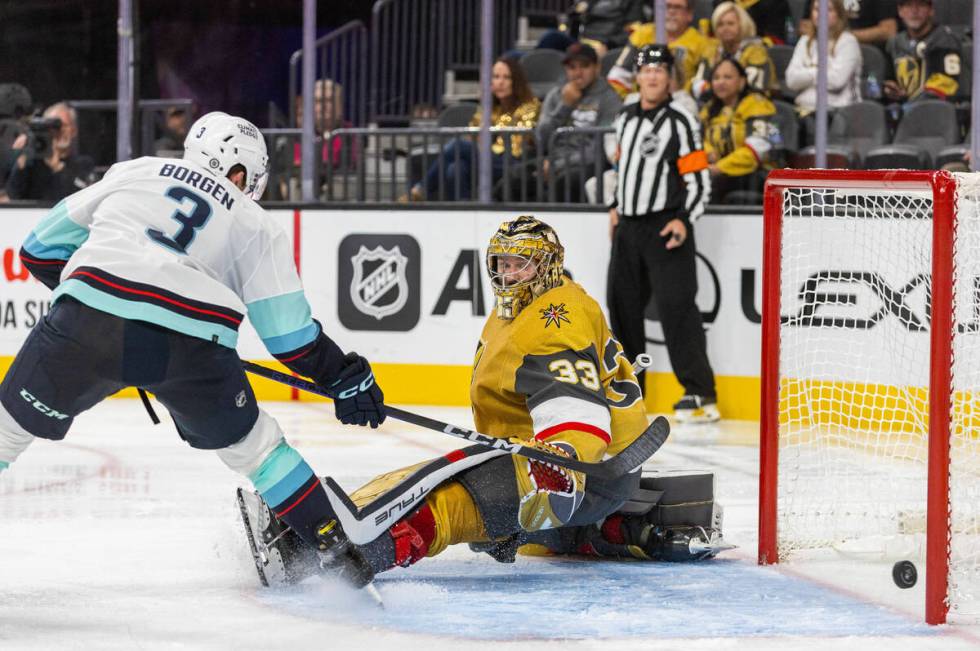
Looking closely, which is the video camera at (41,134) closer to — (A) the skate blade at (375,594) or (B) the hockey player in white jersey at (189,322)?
(B) the hockey player in white jersey at (189,322)

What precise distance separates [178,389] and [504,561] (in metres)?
0.90

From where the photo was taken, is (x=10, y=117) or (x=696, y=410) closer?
(x=696, y=410)

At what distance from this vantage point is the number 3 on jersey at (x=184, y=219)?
2844mm

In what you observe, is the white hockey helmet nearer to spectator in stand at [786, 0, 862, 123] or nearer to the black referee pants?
the black referee pants

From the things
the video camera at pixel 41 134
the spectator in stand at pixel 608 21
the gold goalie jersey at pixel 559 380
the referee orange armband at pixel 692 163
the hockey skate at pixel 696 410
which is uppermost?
the spectator in stand at pixel 608 21

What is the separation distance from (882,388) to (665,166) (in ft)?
4.41

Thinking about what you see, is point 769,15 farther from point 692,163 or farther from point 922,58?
point 692,163

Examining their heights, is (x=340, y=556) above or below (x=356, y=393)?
below

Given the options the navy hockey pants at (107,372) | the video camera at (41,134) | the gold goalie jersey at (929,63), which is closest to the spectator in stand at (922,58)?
the gold goalie jersey at (929,63)

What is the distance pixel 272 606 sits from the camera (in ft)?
9.75

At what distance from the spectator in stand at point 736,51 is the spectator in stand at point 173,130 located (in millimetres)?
2315

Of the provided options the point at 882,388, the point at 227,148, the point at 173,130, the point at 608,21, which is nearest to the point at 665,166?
the point at 882,388

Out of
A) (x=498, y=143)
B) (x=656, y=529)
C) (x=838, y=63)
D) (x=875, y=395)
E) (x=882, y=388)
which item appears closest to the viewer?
(x=656, y=529)

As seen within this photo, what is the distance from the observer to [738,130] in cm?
637
